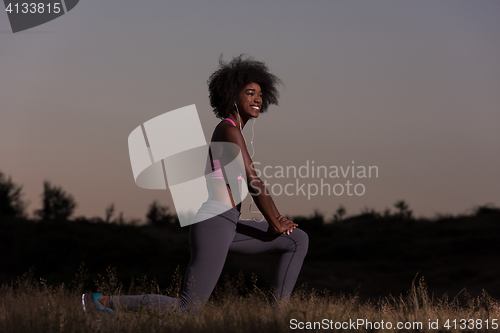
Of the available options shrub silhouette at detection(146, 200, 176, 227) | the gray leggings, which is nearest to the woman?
the gray leggings

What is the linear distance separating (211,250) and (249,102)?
144cm

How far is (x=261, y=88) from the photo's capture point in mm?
5207

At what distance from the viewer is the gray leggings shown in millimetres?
4305

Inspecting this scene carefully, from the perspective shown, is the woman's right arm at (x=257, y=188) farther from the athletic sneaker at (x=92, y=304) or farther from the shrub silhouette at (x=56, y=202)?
the shrub silhouette at (x=56, y=202)

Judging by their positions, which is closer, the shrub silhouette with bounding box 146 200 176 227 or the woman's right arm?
the woman's right arm

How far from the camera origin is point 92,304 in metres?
4.40

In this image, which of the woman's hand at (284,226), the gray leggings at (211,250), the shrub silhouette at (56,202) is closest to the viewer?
the gray leggings at (211,250)

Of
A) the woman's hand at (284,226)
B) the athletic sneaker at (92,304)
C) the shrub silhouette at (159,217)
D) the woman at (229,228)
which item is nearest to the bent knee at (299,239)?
the woman at (229,228)

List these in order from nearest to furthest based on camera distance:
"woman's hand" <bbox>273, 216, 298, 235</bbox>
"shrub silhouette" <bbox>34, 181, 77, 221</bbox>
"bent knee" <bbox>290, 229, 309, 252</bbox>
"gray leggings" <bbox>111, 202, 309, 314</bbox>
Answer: "gray leggings" <bbox>111, 202, 309, 314</bbox>, "woman's hand" <bbox>273, 216, 298, 235</bbox>, "bent knee" <bbox>290, 229, 309, 252</bbox>, "shrub silhouette" <bbox>34, 181, 77, 221</bbox>

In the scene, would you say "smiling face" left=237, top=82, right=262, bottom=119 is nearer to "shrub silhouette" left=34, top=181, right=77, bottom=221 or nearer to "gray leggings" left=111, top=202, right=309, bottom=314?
"gray leggings" left=111, top=202, right=309, bottom=314

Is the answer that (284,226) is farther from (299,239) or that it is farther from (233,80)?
(233,80)

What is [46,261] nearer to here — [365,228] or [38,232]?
[38,232]

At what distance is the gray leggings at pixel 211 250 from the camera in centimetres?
430

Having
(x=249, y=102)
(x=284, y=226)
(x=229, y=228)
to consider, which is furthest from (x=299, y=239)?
Answer: (x=249, y=102)
